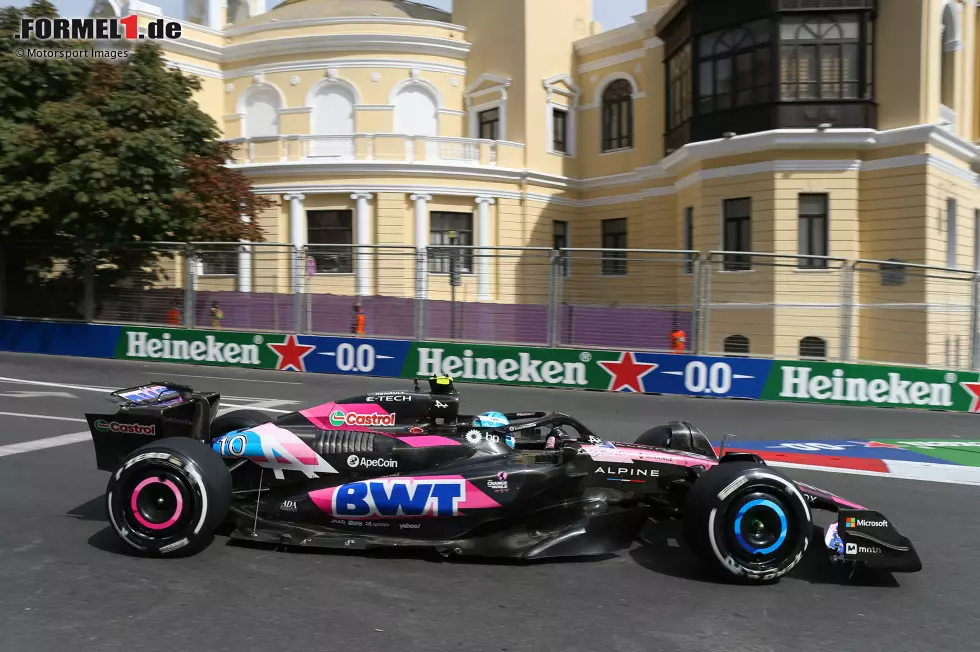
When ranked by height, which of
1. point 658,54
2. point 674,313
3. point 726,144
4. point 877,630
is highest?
point 658,54

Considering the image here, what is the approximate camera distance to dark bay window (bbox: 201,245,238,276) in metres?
16.1

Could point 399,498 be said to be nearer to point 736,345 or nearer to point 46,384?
point 736,345

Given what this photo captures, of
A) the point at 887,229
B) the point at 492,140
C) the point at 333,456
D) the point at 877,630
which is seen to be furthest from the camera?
the point at 492,140

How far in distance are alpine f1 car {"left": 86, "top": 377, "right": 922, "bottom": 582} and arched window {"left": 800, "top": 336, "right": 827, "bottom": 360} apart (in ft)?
24.4

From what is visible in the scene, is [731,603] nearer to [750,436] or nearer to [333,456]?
[333,456]

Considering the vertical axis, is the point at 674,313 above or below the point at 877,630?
above

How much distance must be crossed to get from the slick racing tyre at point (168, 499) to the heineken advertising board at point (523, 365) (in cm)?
906

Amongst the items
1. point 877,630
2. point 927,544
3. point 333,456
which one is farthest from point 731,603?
point 333,456

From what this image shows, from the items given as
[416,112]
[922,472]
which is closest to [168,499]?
[922,472]

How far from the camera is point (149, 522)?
495 centimetres

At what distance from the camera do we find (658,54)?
2748 centimetres

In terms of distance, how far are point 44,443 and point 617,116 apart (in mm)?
25273

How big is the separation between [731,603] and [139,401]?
4.12 meters

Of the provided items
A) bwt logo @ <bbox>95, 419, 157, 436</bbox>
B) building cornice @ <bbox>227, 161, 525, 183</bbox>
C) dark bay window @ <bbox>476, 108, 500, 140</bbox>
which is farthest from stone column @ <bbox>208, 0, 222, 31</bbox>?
bwt logo @ <bbox>95, 419, 157, 436</bbox>
